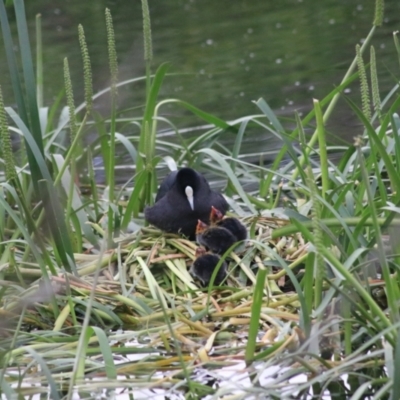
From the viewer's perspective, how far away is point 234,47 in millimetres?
8547

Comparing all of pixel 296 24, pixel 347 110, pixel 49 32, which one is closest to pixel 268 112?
pixel 347 110

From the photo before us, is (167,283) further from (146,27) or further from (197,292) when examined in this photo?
(146,27)

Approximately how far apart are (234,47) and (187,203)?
4730mm

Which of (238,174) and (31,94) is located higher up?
(31,94)

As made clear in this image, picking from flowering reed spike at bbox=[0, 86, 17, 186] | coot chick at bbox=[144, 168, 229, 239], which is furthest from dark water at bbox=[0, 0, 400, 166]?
flowering reed spike at bbox=[0, 86, 17, 186]

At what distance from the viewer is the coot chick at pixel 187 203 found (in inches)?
153

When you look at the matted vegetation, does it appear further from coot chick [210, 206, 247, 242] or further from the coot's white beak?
the coot's white beak

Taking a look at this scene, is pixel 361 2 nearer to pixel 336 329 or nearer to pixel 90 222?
pixel 90 222

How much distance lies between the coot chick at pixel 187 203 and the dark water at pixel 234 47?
1.55m

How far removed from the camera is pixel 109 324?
317cm

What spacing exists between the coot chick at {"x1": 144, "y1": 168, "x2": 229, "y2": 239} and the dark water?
1.55m

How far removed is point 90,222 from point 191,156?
0.78m

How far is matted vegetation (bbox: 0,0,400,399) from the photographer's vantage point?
8.32 ft

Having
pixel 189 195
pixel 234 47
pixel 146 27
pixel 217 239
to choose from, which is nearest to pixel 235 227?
pixel 217 239
